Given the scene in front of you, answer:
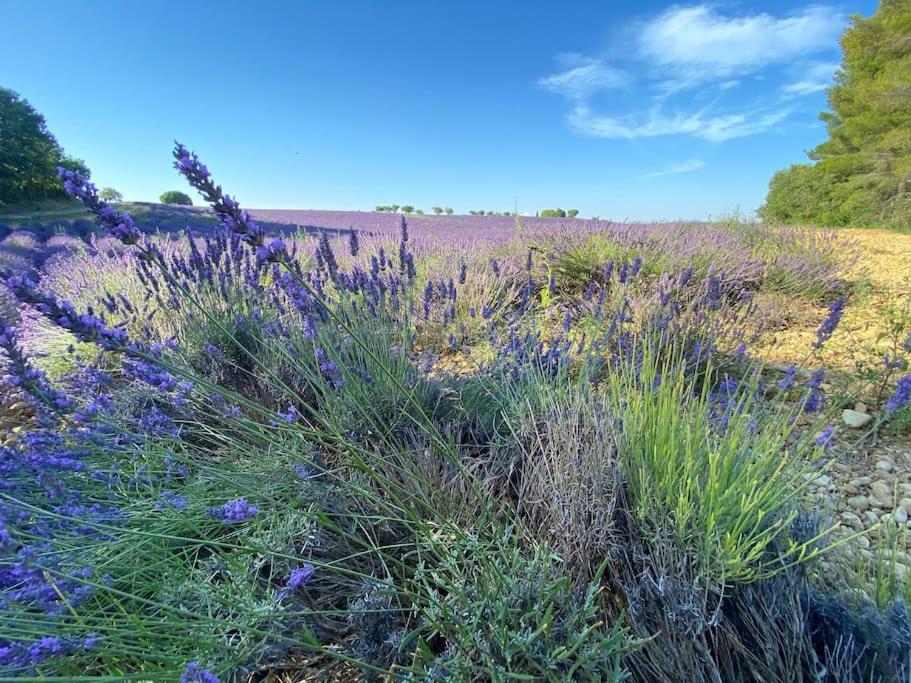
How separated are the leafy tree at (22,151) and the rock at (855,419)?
23.1 meters

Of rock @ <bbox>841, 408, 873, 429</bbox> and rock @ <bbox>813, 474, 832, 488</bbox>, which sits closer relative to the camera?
rock @ <bbox>813, 474, 832, 488</bbox>

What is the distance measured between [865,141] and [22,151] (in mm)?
30400

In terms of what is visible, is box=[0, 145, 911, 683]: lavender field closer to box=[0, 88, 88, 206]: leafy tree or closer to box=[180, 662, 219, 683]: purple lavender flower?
box=[180, 662, 219, 683]: purple lavender flower

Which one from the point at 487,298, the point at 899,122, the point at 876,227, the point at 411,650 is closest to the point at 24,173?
the point at 487,298

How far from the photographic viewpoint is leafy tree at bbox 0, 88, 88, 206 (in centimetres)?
1575

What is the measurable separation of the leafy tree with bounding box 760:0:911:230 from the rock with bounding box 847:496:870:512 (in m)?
12.9

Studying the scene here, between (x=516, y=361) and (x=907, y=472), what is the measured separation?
168 centimetres

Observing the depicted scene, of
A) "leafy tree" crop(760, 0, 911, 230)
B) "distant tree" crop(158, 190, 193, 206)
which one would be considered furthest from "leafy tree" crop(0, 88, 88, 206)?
"leafy tree" crop(760, 0, 911, 230)

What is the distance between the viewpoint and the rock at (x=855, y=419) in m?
2.00

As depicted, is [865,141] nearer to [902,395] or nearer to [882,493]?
[882,493]

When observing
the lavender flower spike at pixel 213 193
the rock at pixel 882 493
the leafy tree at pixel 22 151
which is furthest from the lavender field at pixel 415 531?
the leafy tree at pixel 22 151

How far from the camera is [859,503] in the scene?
1.55 meters

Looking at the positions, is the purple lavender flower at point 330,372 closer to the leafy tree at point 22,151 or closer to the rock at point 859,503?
the rock at point 859,503

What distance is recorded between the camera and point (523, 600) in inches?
37.3
